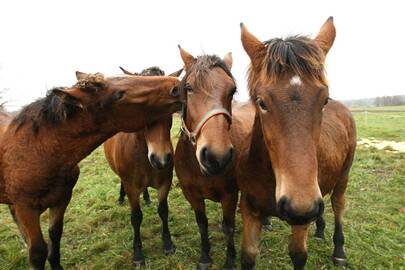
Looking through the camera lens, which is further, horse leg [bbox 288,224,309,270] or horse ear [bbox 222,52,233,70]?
horse ear [bbox 222,52,233,70]

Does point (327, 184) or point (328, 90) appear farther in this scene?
point (327, 184)

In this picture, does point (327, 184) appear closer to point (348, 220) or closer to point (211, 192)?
point (211, 192)

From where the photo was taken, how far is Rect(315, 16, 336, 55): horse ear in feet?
8.41

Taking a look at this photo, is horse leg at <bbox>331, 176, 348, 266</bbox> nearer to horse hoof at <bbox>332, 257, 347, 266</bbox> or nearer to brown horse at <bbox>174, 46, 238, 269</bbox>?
horse hoof at <bbox>332, 257, 347, 266</bbox>

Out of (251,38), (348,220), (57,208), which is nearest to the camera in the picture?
(251,38)

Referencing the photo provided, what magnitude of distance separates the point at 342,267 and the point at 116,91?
12.0 ft

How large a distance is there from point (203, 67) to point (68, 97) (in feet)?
4.37

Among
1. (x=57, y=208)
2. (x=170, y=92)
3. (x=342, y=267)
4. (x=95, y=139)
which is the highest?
(x=170, y=92)

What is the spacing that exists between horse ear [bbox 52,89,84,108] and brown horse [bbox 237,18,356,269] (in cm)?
165

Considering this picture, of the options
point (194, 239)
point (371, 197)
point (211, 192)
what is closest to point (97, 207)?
point (194, 239)

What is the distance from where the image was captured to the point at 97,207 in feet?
20.6

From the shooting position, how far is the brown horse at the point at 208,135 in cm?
267

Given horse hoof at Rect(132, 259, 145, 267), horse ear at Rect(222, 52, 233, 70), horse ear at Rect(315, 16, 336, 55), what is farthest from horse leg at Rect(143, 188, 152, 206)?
horse ear at Rect(315, 16, 336, 55)

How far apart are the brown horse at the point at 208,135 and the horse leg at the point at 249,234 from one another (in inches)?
20.1
